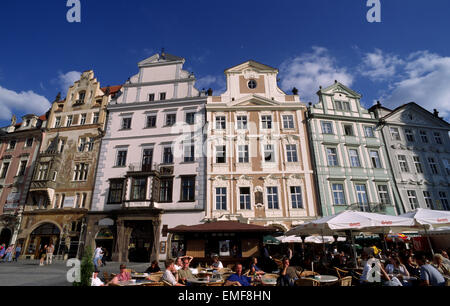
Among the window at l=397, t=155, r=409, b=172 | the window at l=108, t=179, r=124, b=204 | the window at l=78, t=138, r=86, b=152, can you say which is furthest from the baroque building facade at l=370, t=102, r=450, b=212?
the window at l=78, t=138, r=86, b=152

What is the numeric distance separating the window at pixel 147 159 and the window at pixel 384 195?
22.5m

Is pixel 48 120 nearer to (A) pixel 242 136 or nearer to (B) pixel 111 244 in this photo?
(B) pixel 111 244

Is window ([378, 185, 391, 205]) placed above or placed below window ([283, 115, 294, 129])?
below

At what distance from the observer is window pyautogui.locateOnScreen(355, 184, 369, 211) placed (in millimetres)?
21211

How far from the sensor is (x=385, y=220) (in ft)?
31.1

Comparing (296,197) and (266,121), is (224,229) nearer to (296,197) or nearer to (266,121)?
(296,197)

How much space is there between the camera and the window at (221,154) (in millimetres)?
22981

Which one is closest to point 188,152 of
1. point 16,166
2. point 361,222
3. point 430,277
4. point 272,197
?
point 272,197

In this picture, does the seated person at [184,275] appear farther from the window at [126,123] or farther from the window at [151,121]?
the window at [126,123]

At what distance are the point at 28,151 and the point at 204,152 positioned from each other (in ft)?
70.2

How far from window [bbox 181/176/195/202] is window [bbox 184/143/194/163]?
74.5 inches

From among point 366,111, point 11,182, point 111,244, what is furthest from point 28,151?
point 366,111

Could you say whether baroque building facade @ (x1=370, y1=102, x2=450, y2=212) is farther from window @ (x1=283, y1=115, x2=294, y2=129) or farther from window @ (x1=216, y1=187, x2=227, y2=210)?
window @ (x1=216, y1=187, x2=227, y2=210)

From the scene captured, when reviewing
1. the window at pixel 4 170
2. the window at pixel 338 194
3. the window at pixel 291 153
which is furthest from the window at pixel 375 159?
the window at pixel 4 170
